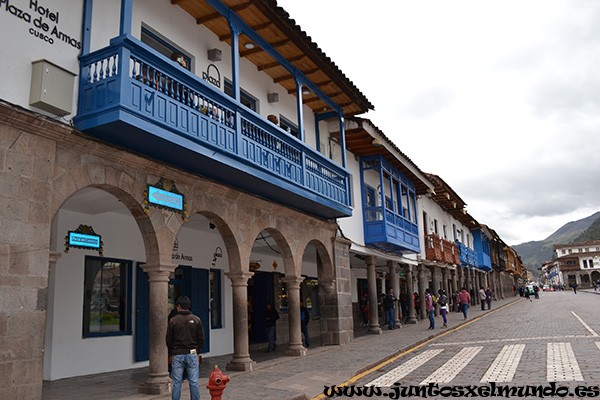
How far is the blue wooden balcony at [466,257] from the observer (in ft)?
111

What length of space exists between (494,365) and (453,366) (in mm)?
765

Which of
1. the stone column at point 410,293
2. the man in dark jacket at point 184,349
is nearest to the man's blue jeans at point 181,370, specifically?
the man in dark jacket at point 184,349

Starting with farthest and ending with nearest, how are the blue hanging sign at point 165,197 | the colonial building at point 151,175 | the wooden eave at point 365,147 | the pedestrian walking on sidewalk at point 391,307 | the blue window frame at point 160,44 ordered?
1. the pedestrian walking on sidewalk at point 391,307
2. the wooden eave at point 365,147
3. the blue window frame at point 160,44
4. the blue hanging sign at point 165,197
5. the colonial building at point 151,175

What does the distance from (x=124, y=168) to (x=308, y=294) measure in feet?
45.2

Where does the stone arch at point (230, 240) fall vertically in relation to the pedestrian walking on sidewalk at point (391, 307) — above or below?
above

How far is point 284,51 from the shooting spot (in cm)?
1191

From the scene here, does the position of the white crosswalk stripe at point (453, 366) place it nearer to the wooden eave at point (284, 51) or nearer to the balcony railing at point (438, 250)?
the wooden eave at point (284, 51)

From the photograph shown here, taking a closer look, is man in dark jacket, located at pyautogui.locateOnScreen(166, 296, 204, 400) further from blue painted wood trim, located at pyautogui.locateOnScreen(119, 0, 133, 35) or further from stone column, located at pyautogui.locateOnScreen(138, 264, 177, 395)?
blue painted wood trim, located at pyautogui.locateOnScreen(119, 0, 133, 35)

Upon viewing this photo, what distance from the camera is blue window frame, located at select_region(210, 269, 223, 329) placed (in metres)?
14.3

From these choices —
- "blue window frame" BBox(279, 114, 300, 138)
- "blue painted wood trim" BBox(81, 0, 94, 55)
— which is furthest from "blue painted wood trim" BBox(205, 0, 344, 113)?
"blue painted wood trim" BBox(81, 0, 94, 55)

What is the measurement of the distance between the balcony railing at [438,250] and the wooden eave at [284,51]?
12.4m

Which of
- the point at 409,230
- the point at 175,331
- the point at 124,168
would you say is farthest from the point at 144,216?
the point at 409,230

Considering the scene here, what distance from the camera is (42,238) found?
6.68 m

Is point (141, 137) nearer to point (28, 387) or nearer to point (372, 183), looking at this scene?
point (28, 387)
